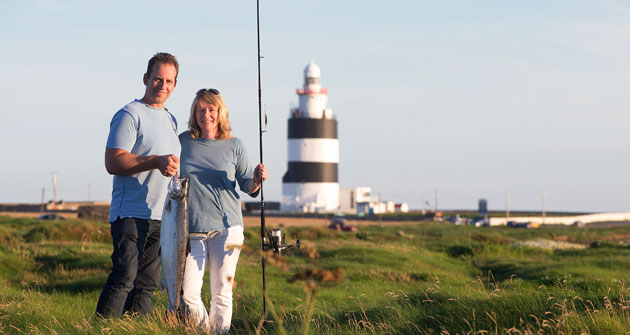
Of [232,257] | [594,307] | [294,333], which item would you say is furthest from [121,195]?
[594,307]

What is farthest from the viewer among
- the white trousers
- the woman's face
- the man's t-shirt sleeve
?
the woman's face

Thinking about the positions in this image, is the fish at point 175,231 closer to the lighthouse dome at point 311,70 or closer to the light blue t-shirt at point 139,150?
the light blue t-shirt at point 139,150

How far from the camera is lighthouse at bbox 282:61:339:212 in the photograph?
65.2m

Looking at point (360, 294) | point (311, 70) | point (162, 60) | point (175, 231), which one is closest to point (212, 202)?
point (175, 231)

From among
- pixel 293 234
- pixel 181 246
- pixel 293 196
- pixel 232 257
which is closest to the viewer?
pixel 181 246

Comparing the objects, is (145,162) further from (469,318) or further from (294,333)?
(469,318)

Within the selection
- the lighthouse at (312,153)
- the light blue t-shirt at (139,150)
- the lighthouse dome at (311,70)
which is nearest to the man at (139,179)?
the light blue t-shirt at (139,150)

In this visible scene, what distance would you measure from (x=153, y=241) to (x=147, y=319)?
64 centimetres

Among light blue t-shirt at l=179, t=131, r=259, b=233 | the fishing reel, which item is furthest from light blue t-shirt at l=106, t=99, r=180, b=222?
the fishing reel

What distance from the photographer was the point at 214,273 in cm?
611

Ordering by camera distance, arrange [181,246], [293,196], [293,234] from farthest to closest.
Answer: [293,196] → [293,234] → [181,246]

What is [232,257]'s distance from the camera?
605cm

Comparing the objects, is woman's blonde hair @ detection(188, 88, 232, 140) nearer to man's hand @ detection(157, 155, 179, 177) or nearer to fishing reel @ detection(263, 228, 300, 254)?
man's hand @ detection(157, 155, 179, 177)

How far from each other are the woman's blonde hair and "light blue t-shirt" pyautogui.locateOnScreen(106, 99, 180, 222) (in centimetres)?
23
